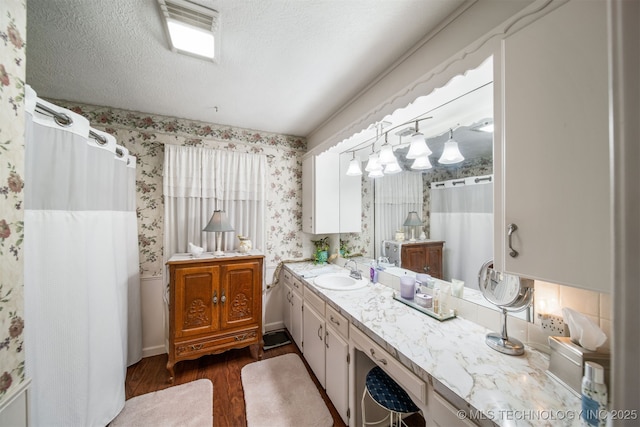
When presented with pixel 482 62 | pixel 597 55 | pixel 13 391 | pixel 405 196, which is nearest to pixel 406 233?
pixel 405 196

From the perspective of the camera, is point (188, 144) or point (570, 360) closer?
point (570, 360)

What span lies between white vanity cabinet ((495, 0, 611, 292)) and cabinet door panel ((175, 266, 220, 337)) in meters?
2.08

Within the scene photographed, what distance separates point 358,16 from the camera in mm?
1168

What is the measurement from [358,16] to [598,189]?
3.98 feet

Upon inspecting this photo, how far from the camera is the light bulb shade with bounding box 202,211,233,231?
2.22m

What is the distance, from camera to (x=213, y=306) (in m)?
2.07

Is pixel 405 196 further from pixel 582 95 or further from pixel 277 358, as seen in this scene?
pixel 277 358

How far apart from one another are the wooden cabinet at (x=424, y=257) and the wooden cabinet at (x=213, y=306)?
52.4 inches

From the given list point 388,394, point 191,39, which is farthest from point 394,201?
point 191,39

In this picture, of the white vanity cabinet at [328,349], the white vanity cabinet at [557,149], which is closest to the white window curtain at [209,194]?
the white vanity cabinet at [328,349]

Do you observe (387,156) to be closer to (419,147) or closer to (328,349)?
(419,147)

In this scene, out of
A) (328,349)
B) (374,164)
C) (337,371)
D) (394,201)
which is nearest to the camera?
(337,371)

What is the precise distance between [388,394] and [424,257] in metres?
0.92

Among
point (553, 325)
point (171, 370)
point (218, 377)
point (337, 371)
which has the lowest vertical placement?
point (218, 377)
